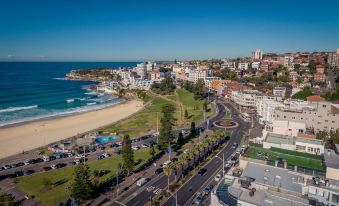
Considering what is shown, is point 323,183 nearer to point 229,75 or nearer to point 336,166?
point 336,166

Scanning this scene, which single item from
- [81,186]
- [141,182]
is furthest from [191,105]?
[81,186]

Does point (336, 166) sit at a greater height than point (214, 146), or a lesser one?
greater

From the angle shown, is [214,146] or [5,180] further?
[214,146]

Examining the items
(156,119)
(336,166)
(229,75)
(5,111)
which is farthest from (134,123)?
(229,75)

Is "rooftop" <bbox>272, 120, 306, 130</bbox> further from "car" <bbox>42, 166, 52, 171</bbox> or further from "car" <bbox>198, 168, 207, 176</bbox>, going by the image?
"car" <bbox>42, 166, 52, 171</bbox>

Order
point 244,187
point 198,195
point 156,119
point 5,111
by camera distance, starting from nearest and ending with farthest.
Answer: point 244,187
point 198,195
point 156,119
point 5,111

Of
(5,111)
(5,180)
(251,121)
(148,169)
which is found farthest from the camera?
(5,111)
